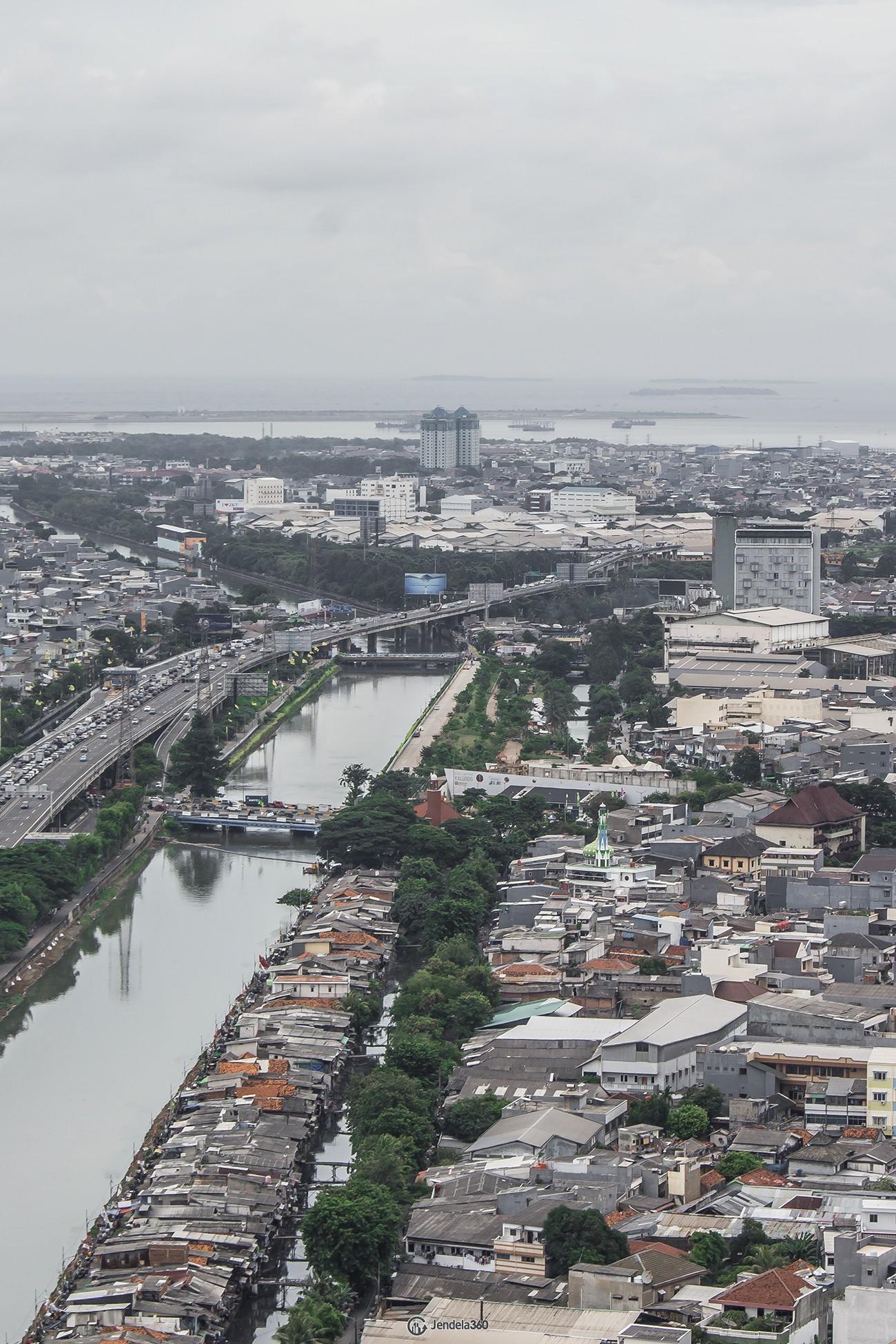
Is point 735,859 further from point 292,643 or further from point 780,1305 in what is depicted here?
point 292,643

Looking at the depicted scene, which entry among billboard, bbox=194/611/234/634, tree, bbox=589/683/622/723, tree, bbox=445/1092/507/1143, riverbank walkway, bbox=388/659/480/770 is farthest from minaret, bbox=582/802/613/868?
billboard, bbox=194/611/234/634

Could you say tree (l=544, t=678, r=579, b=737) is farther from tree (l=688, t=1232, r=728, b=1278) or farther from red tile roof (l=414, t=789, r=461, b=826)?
tree (l=688, t=1232, r=728, b=1278)

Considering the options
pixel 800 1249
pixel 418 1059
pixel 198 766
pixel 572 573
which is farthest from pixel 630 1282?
pixel 572 573

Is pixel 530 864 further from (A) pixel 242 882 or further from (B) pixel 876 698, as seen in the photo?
(B) pixel 876 698

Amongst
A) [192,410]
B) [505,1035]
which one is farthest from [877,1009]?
[192,410]

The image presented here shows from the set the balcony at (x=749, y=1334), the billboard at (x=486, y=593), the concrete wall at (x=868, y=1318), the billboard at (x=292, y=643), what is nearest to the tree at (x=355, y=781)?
the billboard at (x=292, y=643)

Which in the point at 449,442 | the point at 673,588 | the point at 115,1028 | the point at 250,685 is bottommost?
the point at 115,1028
